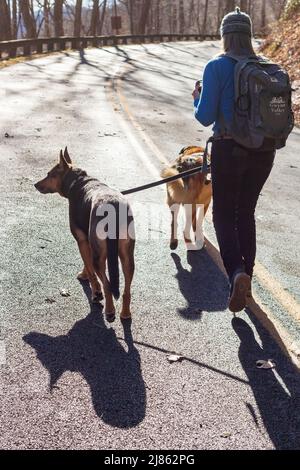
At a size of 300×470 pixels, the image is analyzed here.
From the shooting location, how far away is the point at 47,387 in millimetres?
3709

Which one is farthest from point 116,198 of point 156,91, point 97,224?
point 156,91

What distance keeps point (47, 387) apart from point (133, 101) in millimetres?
14408

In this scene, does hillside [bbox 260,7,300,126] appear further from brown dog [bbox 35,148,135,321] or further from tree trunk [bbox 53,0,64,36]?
tree trunk [bbox 53,0,64,36]

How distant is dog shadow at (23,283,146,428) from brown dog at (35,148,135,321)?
0.24m

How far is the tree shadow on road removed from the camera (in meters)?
3.39

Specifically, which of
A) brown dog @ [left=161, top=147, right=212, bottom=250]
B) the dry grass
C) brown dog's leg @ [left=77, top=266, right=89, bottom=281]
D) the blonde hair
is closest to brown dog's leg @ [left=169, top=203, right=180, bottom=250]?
brown dog @ [left=161, top=147, right=212, bottom=250]

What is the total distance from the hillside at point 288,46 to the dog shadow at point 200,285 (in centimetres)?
1232

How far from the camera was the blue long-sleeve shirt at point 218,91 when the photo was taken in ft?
14.1

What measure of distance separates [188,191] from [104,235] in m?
1.81

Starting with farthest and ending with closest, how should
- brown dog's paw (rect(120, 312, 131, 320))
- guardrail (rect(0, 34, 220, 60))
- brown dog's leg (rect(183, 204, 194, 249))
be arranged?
guardrail (rect(0, 34, 220, 60)) → brown dog's leg (rect(183, 204, 194, 249)) → brown dog's paw (rect(120, 312, 131, 320))

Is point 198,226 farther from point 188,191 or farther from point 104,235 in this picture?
point 104,235

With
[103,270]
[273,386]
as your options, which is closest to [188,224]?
[103,270]

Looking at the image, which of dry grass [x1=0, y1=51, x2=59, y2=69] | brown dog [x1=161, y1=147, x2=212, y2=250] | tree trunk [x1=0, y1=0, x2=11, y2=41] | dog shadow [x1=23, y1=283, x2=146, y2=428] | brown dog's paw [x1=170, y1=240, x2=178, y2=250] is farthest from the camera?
tree trunk [x1=0, y1=0, x2=11, y2=41]
